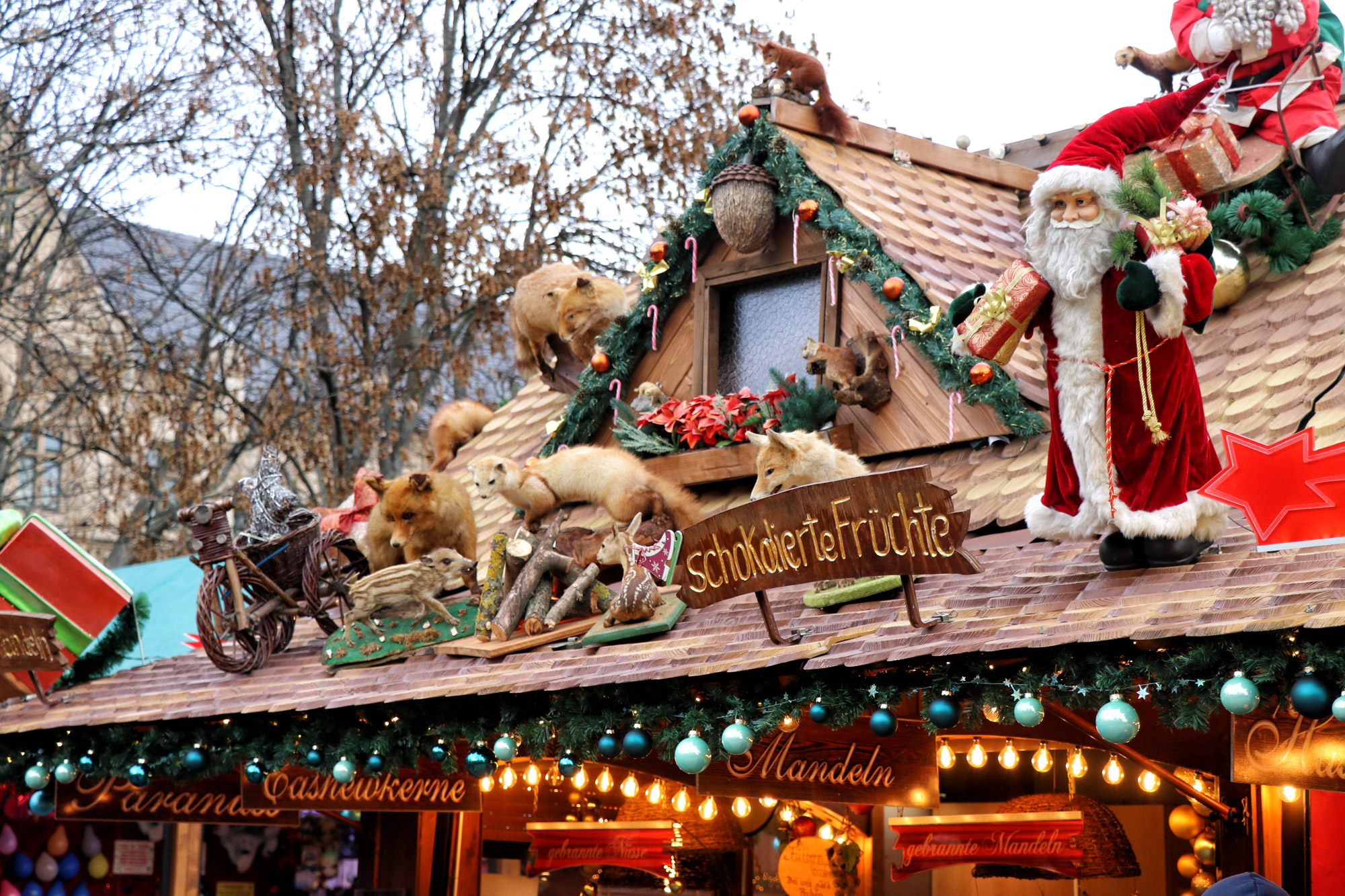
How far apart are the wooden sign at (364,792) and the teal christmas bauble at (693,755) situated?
2644mm

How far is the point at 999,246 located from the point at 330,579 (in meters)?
4.61

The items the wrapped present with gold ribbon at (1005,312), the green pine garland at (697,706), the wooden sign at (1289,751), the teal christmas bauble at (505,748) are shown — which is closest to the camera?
the green pine garland at (697,706)

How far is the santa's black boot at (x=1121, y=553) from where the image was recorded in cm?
552

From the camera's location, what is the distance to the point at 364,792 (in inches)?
315

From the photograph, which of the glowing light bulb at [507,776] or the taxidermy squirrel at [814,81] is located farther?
the taxidermy squirrel at [814,81]

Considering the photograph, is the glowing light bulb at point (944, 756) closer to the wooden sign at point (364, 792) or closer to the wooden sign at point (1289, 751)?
the wooden sign at point (1289, 751)

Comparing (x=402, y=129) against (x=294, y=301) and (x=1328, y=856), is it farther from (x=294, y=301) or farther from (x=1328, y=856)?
(x=1328, y=856)

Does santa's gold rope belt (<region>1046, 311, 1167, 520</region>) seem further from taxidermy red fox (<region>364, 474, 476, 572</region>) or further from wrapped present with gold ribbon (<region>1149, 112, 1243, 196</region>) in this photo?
taxidermy red fox (<region>364, 474, 476, 572</region>)

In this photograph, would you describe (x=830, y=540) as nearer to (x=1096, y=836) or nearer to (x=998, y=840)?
(x=998, y=840)

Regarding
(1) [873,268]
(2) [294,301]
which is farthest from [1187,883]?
(2) [294,301]

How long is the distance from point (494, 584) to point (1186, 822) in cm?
406

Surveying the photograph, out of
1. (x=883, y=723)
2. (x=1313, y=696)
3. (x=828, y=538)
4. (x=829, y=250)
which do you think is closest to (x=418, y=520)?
(x=829, y=250)

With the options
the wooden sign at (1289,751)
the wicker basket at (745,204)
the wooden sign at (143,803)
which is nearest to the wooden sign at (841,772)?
the wooden sign at (1289,751)

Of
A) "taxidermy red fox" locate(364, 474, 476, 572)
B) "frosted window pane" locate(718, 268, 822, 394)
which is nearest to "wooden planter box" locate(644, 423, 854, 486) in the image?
"frosted window pane" locate(718, 268, 822, 394)
